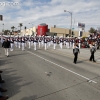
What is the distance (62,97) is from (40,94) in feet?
2.74

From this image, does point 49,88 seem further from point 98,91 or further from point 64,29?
point 64,29

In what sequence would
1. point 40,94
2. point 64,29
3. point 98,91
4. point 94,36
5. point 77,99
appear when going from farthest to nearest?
point 64,29
point 94,36
point 98,91
point 40,94
point 77,99

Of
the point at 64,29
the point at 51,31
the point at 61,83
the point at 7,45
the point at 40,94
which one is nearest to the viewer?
the point at 40,94

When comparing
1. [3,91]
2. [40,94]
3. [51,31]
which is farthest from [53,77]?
[51,31]

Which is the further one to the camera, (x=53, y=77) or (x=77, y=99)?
(x=53, y=77)

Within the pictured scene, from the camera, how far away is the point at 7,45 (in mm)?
14672

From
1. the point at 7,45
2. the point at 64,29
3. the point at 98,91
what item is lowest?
the point at 98,91

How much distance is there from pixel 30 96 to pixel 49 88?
43.0 inches

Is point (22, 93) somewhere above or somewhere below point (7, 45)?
below

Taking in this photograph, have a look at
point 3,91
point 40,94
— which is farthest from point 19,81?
point 40,94

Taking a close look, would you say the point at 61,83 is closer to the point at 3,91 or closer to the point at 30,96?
the point at 30,96

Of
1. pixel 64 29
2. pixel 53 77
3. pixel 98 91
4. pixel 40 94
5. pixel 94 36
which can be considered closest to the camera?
pixel 40 94

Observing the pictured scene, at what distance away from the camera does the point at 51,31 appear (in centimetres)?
7162

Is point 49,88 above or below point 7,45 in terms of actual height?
below
